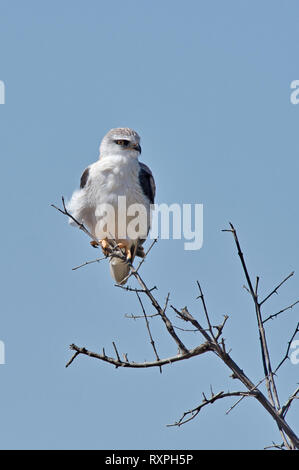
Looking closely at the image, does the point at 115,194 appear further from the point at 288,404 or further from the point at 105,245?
the point at 288,404

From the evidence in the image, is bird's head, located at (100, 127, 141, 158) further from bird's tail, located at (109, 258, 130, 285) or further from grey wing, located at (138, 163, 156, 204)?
bird's tail, located at (109, 258, 130, 285)

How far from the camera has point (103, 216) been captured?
6672mm

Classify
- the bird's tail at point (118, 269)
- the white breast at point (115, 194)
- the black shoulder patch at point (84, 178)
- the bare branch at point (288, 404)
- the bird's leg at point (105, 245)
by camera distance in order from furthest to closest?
the bird's tail at point (118, 269) < the black shoulder patch at point (84, 178) < the white breast at point (115, 194) < the bird's leg at point (105, 245) < the bare branch at point (288, 404)

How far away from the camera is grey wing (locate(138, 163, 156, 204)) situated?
271 inches

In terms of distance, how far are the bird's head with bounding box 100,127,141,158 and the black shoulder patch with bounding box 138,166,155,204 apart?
0.18 meters

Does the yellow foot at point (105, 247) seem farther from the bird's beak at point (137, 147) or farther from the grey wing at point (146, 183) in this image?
the bird's beak at point (137, 147)

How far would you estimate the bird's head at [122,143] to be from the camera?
6.96m

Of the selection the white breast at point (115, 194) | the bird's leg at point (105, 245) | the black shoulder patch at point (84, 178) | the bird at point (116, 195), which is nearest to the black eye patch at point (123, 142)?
the bird at point (116, 195)

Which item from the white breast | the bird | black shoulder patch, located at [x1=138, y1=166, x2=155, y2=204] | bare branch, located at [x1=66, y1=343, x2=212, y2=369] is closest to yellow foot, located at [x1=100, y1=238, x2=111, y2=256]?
the bird

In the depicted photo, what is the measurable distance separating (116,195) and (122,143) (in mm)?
563

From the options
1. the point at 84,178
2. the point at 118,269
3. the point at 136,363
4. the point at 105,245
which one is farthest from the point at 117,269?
the point at 136,363
